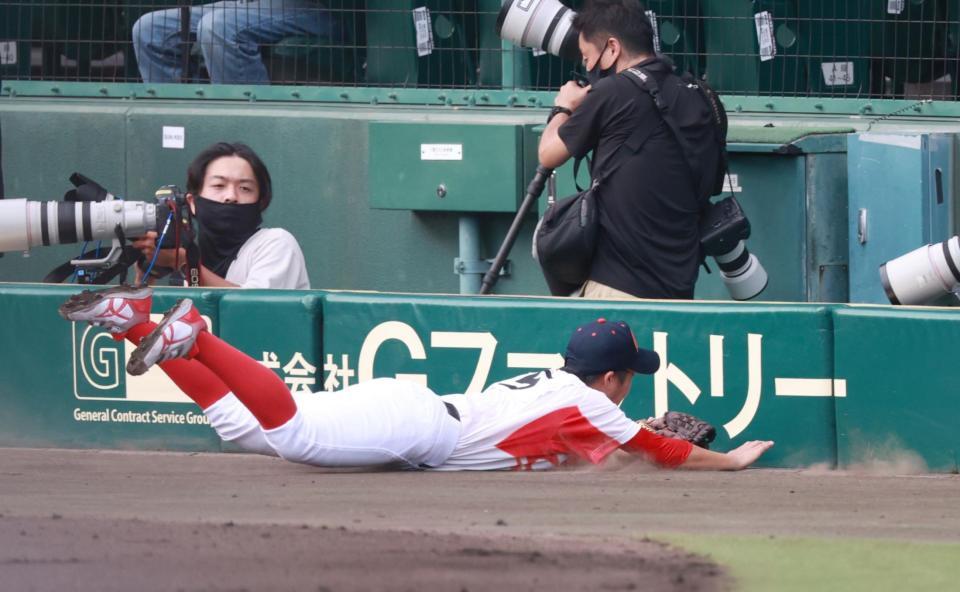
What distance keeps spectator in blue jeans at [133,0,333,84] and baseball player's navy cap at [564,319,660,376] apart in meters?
3.91

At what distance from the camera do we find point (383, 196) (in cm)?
882

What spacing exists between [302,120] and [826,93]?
9.64 feet

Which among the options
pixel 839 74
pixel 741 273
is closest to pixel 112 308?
pixel 741 273

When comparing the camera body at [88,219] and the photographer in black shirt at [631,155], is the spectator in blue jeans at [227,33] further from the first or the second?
the photographer in black shirt at [631,155]

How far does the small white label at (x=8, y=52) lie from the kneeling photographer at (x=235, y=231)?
11.0 ft

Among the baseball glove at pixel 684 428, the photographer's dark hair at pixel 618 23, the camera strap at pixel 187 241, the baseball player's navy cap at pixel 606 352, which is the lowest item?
the baseball glove at pixel 684 428

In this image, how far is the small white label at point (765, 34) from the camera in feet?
28.3

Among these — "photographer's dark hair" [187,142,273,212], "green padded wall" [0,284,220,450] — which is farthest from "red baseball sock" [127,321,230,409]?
"photographer's dark hair" [187,142,273,212]

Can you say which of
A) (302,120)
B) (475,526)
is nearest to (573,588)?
(475,526)

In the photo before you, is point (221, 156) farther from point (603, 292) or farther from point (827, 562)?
point (827, 562)

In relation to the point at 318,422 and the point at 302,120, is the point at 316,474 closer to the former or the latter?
the point at 318,422

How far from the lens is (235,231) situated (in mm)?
7125

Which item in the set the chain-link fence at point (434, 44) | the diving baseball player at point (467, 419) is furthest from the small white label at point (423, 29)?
the diving baseball player at point (467, 419)

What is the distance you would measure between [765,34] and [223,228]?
329 centimetres
